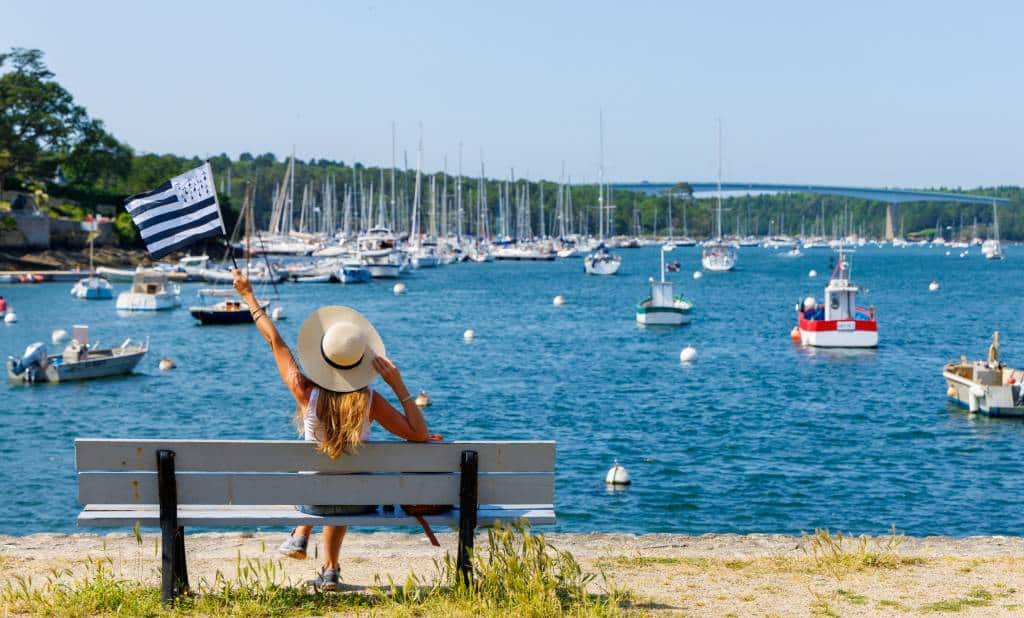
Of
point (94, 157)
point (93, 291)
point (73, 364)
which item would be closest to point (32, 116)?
point (94, 157)

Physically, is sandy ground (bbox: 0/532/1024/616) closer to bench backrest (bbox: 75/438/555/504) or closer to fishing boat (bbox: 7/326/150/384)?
bench backrest (bbox: 75/438/555/504)

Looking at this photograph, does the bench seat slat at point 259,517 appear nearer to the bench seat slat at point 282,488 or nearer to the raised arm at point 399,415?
the bench seat slat at point 282,488

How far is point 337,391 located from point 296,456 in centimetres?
43

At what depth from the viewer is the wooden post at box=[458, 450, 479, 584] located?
7.11 metres

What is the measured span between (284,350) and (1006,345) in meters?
46.9

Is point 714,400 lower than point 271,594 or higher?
lower

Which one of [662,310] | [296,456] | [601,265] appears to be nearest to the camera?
[296,456]

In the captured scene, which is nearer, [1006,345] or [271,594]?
[271,594]

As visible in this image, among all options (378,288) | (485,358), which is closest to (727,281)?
(378,288)

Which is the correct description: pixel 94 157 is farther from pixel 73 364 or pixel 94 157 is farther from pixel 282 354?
pixel 282 354

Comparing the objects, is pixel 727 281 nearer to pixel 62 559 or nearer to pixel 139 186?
pixel 139 186

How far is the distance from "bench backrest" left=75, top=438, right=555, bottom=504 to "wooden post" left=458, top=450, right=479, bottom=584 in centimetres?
5

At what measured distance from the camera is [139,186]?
147m

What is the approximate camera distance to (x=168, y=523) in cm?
715
